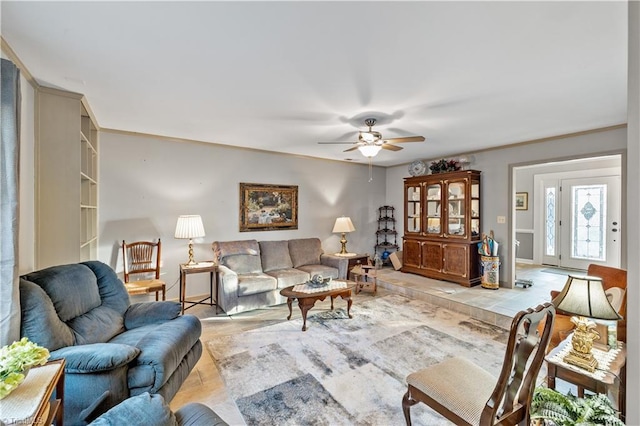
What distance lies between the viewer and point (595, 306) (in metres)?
1.69

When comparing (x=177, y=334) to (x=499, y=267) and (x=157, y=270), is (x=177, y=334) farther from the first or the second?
(x=499, y=267)

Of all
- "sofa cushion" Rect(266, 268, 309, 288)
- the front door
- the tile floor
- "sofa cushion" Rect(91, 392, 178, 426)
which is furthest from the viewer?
the front door

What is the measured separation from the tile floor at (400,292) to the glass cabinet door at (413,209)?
3.21ft

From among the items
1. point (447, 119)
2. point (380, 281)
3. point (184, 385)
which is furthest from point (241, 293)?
point (447, 119)

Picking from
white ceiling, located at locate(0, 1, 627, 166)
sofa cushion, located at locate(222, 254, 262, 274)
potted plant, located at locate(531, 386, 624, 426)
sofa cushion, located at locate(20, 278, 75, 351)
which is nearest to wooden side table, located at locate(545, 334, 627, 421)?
potted plant, located at locate(531, 386, 624, 426)

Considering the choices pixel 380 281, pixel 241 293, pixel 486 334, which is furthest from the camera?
pixel 380 281

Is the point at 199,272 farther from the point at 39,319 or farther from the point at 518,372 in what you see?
the point at 518,372

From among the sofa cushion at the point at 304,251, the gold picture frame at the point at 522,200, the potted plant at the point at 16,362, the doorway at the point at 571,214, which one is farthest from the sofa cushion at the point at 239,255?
the gold picture frame at the point at 522,200

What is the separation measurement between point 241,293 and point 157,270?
1.20m

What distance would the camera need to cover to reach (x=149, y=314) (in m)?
2.50

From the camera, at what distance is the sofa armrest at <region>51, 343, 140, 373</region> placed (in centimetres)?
163

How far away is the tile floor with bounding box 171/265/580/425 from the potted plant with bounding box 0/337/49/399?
1.14 m

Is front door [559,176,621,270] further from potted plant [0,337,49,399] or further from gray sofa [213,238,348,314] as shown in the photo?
potted plant [0,337,49,399]

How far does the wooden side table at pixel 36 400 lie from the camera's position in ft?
3.52
